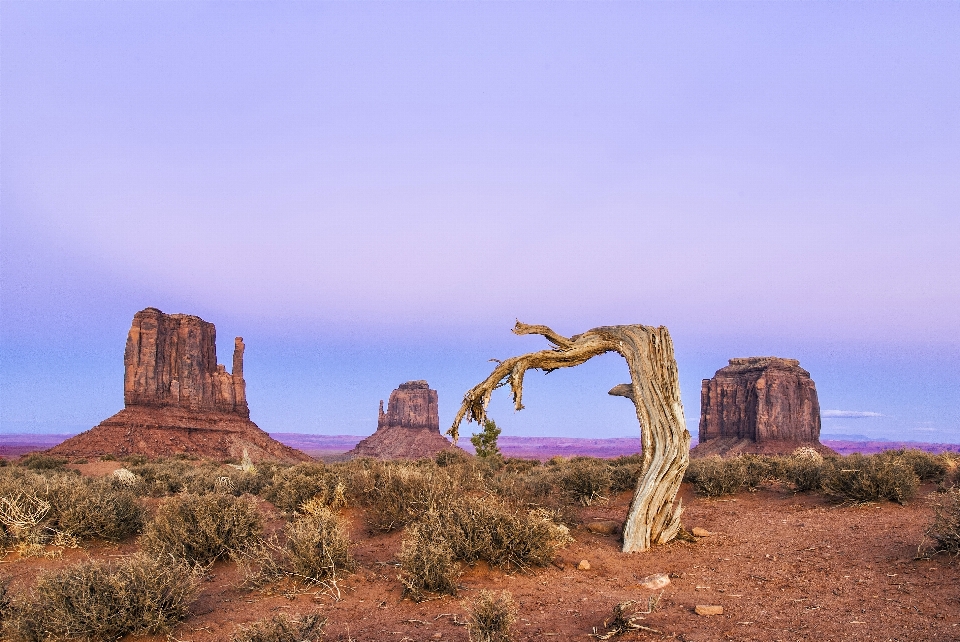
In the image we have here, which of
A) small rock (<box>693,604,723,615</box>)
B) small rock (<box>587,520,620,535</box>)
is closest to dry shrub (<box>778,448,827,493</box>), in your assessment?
small rock (<box>587,520,620,535</box>)

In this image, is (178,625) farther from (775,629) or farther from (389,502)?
(775,629)

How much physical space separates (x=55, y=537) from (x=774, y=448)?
283ft

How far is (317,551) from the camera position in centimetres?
798

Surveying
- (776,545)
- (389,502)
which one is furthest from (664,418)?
(389,502)

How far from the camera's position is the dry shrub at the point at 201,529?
8.99 m

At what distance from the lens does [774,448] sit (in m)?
81.6

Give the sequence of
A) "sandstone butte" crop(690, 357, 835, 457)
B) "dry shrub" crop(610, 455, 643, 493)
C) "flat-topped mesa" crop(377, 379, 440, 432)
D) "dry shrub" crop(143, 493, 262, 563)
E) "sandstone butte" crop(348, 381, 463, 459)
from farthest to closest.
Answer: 1. "flat-topped mesa" crop(377, 379, 440, 432)
2. "sandstone butte" crop(348, 381, 463, 459)
3. "sandstone butte" crop(690, 357, 835, 457)
4. "dry shrub" crop(610, 455, 643, 493)
5. "dry shrub" crop(143, 493, 262, 563)

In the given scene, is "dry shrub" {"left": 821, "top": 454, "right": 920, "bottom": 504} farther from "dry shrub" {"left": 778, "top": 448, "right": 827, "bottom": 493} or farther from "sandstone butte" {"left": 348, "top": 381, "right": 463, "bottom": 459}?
"sandstone butte" {"left": 348, "top": 381, "right": 463, "bottom": 459}

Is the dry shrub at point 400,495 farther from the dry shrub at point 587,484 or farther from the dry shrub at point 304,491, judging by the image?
the dry shrub at point 587,484

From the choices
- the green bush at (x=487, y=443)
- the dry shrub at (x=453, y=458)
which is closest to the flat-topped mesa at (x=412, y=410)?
the green bush at (x=487, y=443)

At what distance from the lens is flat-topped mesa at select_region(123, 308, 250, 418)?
232ft

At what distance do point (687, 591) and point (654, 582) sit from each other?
438mm

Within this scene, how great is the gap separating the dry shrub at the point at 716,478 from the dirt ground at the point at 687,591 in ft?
11.6

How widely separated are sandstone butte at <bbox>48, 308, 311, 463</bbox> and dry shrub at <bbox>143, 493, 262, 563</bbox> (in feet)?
169
